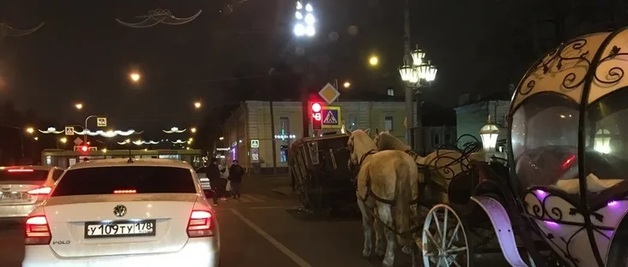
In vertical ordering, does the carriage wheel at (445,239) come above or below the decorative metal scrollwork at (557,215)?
below

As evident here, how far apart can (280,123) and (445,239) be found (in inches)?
2327

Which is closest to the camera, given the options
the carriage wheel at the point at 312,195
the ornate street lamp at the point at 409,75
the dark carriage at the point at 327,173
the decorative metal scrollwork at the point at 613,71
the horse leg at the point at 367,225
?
the decorative metal scrollwork at the point at 613,71

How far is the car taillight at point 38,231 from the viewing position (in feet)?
19.6

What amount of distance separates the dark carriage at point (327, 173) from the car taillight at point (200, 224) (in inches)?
357

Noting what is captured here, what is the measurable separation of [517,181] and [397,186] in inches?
128

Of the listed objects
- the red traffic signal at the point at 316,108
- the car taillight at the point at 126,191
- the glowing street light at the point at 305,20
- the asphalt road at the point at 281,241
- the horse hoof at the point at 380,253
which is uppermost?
the glowing street light at the point at 305,20

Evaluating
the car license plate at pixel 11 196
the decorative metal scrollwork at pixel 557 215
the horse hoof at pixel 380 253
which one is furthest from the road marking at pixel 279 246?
the car license plate at pixel 11 196

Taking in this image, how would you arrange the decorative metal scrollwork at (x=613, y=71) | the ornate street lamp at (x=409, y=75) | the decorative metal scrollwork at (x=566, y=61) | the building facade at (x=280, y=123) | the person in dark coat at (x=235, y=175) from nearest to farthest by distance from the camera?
the decorative metal scrollwork at (x=613, y=71) < the decorative metal scrollwork at (x=566, y=61) < the ornate street lamp at (x=409, y=75) < the person in dark coat at (x=235, y=175) < the building facade at (x=280, y=123)

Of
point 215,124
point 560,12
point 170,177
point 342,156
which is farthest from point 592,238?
point 215,124

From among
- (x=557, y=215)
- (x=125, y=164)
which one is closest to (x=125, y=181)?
(x=125, y=164)

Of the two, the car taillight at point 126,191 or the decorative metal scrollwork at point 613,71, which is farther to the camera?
the car taillight at point 126,191

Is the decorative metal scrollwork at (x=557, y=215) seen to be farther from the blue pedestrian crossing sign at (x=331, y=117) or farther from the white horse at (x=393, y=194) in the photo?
the blue pedestrian crossing sign at (x=331, y=117)

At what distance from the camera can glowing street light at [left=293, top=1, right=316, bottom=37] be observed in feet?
66.7

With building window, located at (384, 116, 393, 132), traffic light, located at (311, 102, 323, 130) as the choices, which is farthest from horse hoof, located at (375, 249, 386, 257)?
building window, located at (384, 116, 393, 132)
